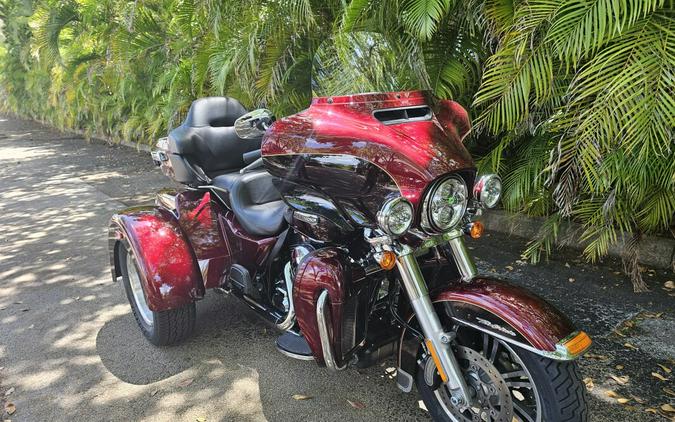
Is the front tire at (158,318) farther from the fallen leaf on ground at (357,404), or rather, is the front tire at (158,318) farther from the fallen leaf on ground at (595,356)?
the fallen leaf on ground at (595,356)

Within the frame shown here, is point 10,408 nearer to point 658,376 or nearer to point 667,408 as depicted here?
point 667,408

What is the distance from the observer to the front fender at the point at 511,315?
71.4 inches

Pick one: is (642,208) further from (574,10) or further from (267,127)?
(267,127)

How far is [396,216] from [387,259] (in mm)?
225

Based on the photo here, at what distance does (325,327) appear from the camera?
2.21 metres

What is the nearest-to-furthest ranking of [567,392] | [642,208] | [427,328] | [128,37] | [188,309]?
[567,392]
[427,328]
[188,309]
[642,208]
[128,37]

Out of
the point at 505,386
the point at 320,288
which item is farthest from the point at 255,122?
the point at 505,386

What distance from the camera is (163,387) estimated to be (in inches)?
113

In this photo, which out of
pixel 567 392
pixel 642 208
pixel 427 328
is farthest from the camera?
pixel 642 208

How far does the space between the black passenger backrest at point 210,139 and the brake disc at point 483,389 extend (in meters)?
2.09

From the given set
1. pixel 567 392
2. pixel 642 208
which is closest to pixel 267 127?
pixel 567 392

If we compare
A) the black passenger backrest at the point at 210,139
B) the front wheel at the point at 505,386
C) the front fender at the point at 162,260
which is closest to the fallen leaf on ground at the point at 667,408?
the front wheel at the point at 505,386

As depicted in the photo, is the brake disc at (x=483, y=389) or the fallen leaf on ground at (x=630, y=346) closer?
the brake disc at (x=483, y=389)

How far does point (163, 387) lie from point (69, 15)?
1076 cm
